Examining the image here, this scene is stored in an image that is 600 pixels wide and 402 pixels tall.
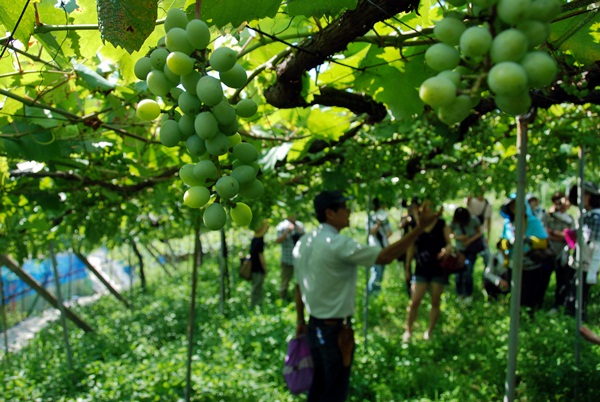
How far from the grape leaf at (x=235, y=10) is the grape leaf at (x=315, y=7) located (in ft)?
0.21

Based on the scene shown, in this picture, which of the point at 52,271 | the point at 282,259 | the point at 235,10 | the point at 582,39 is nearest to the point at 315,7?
the point at 235,10

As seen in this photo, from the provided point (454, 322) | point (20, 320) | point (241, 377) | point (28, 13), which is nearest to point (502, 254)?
point (454, 322)

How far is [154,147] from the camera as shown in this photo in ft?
9.62

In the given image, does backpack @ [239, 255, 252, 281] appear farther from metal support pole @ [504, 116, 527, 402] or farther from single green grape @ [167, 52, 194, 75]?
single green grape @ [167, 52, 194, 75]

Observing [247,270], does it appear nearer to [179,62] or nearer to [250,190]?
[250,190]

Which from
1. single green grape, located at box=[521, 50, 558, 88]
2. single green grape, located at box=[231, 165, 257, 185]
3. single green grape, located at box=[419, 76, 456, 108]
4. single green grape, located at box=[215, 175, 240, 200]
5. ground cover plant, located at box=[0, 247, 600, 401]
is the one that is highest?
single green grape, located at box=[521, 50, 558, 88]

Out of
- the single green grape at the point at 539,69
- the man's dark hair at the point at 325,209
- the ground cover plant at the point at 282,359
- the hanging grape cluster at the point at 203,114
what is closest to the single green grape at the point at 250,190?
the hanging grape cluster at the point at 203,114

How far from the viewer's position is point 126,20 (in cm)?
79

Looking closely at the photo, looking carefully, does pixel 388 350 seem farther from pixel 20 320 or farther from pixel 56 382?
pixel 20 320

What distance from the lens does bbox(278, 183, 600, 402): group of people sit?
3.11m

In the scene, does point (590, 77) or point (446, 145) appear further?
point (446, 145)

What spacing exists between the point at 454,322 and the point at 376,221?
6.47 feet

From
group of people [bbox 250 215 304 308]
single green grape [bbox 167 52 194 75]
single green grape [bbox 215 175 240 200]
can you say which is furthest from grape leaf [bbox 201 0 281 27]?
group of people [bbox 250 215 304 308]

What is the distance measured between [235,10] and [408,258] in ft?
18.4
